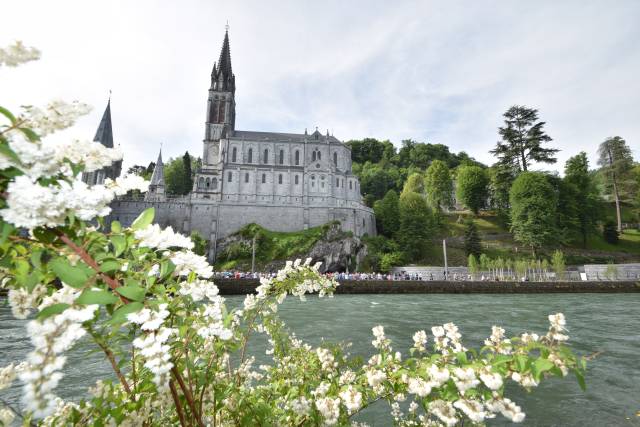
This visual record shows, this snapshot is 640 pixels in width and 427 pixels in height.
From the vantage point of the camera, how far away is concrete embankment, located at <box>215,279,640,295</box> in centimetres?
3534

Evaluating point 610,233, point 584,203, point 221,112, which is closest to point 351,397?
point 221,112

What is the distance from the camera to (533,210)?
5138 centimetres

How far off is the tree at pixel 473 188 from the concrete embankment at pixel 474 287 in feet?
99.5

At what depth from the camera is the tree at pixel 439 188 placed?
221ft

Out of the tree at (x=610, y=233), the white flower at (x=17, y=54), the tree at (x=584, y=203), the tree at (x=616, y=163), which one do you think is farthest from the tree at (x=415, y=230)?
the white flower at (x=17, y=54)

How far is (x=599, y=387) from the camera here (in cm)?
755

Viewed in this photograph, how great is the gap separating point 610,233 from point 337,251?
47.7 m

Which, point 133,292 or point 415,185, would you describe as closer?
point 133,292

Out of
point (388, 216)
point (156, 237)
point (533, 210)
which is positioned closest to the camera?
point (156, 237)

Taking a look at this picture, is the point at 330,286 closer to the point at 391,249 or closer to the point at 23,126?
the point at 23,126

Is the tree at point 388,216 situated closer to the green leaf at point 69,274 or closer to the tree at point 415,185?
the tree at point 415,185

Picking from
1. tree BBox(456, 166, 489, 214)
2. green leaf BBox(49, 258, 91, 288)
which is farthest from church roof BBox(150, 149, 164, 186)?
green leaf BBox(49, 258, 91, 288)

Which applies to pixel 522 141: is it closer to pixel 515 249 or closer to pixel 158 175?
pixel 515 249

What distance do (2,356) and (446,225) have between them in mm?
62833
